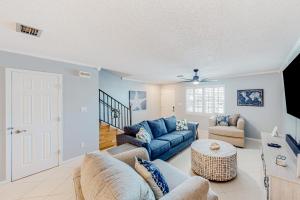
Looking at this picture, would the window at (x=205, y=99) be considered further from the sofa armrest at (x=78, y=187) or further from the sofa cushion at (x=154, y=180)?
the sofa armrest at (x=78, y=187)

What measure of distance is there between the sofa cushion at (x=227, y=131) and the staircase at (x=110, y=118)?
124 inches

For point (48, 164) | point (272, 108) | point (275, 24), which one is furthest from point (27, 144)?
point (272, 108)

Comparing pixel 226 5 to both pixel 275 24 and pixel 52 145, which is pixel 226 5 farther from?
pixel 52 145

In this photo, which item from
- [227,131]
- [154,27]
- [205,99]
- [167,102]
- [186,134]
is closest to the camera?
[154,27]

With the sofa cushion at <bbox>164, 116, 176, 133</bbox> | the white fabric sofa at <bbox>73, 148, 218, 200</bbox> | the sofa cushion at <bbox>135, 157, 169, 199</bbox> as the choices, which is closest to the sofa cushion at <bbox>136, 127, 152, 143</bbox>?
the sofa cushion at <bbox>164, 116, 176, 133</bbox>

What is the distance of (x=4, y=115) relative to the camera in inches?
101

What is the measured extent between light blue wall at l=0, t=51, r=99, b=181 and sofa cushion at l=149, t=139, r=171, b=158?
1.68 metres

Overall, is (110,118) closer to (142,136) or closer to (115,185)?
(142,136)

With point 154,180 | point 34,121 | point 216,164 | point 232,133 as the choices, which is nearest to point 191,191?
point 154,180

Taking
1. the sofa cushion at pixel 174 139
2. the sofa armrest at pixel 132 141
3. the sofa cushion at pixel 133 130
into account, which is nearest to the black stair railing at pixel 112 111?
the sofa armrest at pixel 132 141

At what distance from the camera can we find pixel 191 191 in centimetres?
133

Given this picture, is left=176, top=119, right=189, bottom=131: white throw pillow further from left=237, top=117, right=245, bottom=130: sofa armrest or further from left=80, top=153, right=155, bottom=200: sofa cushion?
left=80, top=153, right=155, bottom=200: sofa cushion

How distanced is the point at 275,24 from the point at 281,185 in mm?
1862

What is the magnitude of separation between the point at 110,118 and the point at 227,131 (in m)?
4.00
